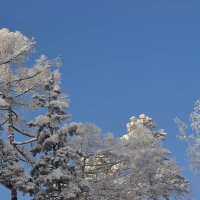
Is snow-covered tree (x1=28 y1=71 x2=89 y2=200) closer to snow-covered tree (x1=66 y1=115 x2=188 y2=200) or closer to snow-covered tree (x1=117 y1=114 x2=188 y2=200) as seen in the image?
snow-covered tree (x1=66 y1=115 x2=188 y2=200)

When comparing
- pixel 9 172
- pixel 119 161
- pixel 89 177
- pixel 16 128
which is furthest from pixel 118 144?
pixel 9 172

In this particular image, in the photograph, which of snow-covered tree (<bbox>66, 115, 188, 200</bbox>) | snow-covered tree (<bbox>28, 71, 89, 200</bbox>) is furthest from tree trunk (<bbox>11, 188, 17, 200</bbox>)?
snow-covered tree (<bbox>66, 115, 188, 200</bbox>)

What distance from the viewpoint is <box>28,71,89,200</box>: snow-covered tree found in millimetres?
21188

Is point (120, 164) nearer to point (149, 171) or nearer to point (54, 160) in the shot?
point (149, 171)

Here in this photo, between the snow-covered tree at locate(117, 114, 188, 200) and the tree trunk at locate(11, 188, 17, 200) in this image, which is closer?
the tree trunk at locate(11, 188, 17, 200)

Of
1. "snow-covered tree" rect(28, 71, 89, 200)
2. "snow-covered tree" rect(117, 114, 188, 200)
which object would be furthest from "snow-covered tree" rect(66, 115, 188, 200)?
"snow-covered tree" rect(28, 71, 89, 200)

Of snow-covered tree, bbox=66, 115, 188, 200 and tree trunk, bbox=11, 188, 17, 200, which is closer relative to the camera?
tree trunk, bbox=11, 188, 17, 200

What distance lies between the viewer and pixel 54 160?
21.1 metres

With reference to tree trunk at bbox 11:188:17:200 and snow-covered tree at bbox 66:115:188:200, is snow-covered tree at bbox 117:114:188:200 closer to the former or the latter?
snow-covered tree at bbox 66:115:188:200

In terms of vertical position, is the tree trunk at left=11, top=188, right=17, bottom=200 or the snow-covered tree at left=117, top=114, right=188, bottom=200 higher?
the snow-covered tree at left=117, top=114, right=188, bottom=200

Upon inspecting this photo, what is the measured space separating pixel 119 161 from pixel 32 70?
7658mm

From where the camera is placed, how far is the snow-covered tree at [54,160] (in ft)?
69.5

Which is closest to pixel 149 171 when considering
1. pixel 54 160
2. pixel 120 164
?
pixel 120 164

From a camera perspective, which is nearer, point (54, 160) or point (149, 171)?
point (54, 160)
